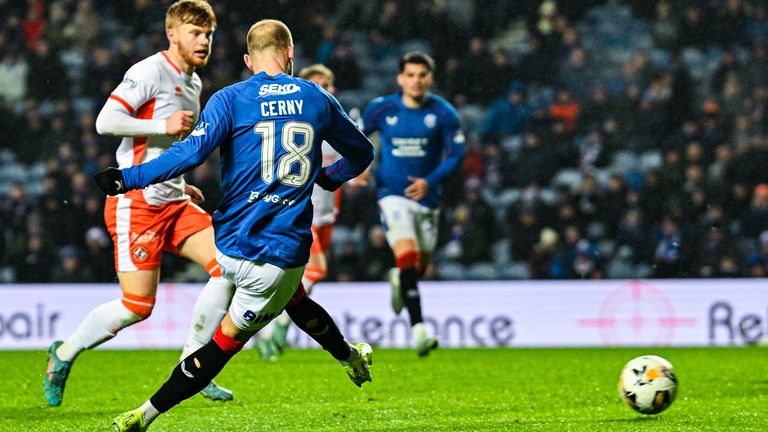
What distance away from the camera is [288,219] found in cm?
493

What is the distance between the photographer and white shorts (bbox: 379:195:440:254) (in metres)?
9.98

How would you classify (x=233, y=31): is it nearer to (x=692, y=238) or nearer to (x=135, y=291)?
(x=692, y=238)

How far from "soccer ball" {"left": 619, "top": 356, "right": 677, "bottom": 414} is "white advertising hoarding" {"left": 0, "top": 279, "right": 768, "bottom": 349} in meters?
6.08

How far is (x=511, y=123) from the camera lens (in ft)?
49.6

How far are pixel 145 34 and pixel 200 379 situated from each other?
1212cm

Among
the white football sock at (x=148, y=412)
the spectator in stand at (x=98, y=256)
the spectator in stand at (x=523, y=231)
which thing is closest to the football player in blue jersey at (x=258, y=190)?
the white football sock at (x=148, y=412)

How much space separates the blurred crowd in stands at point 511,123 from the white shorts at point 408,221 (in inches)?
118

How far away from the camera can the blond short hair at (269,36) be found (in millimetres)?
5051

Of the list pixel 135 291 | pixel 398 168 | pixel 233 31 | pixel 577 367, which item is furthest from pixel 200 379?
pixel 233 31

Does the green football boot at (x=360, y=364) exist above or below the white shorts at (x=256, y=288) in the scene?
below

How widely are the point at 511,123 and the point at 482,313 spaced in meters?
3.88

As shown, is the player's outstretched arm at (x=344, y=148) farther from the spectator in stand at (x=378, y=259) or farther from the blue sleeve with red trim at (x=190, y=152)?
the spectator in stand at (x=378, y=259)

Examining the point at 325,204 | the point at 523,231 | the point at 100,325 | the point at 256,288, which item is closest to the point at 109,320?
the point at 100,325

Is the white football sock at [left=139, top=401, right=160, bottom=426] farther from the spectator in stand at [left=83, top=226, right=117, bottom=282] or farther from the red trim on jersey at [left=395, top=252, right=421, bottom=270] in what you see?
the spectator in stand at [left=83, top=226, right=117, bottom=282]
